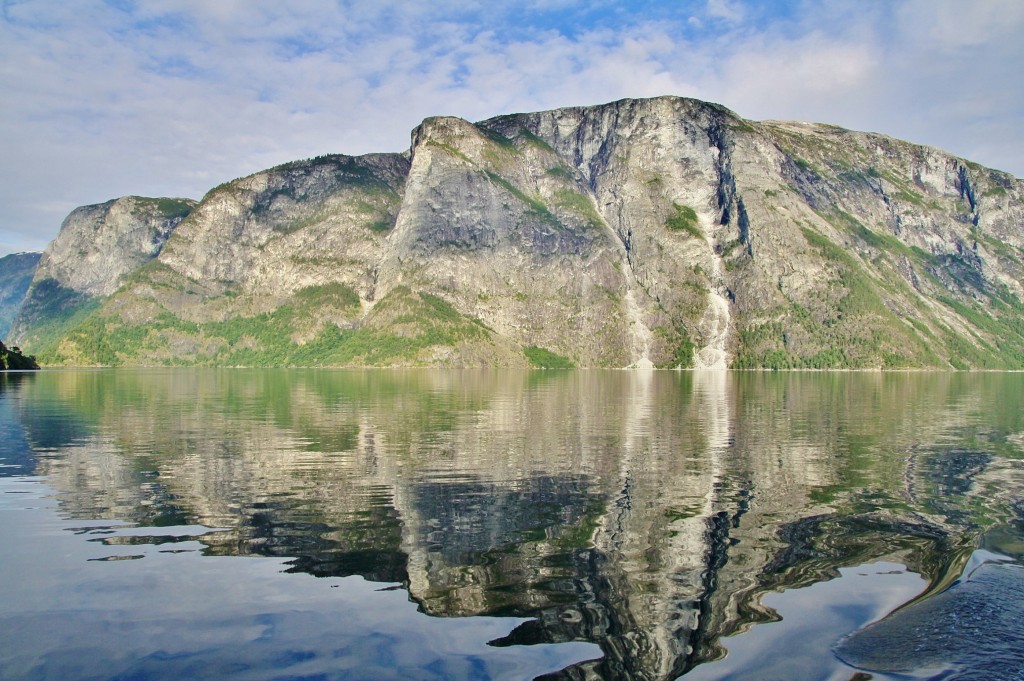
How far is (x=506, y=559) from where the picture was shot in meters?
22.7

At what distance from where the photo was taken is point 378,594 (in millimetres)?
19641

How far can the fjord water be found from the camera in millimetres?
15930

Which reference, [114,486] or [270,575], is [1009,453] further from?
[114,486]

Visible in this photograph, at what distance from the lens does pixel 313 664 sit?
605 inches

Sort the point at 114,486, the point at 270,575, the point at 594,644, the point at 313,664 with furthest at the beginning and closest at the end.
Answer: the point at 114,486
the point at 270,575
the point at 594,644
the point at 313,664

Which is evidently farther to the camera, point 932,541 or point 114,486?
point 114,486

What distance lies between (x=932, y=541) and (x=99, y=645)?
25.9 m

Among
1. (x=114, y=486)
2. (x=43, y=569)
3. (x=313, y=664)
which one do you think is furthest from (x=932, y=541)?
(x=114, y=486)

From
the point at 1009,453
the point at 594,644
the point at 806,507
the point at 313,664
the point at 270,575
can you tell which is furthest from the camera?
the point at 1009,453

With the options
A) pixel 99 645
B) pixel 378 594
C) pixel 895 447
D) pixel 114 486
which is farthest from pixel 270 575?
pixel 895 447

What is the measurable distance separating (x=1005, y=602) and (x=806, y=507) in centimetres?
1193

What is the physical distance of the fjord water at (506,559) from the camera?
15930 mm

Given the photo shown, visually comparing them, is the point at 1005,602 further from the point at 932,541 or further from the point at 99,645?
the point at 99,645

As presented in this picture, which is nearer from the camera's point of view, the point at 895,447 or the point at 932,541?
the point at 932,541
